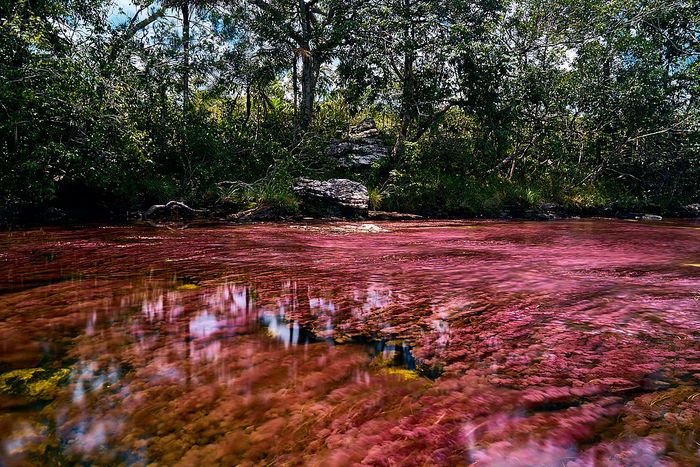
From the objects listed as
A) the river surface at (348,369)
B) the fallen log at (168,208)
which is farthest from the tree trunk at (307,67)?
the river surface at (348,369)

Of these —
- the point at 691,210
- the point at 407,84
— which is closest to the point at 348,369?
the point at 407,84

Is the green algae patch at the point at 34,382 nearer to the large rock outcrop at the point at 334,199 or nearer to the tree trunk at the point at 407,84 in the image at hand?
the large rock outcrop at the point at 334,199

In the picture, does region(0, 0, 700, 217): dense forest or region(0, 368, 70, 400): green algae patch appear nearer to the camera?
region(0, 368, 70, 400): green algae patch

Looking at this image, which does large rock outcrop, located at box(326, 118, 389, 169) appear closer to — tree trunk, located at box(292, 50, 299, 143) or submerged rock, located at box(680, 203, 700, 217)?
tree trunk, located at box(292, 50, 299, 143)

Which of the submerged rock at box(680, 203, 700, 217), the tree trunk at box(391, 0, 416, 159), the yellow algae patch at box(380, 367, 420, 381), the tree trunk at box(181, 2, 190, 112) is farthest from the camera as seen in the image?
the submerged rock at box(680, 203, 700, 217)

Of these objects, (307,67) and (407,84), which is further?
(307,67)

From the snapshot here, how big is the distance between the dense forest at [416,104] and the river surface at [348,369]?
26.9 feet

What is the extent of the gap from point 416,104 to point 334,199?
17.3 ft

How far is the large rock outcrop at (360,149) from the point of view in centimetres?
1400

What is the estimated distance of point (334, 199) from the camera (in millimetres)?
10961

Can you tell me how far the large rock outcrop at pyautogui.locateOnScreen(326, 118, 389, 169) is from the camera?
45.9 feet

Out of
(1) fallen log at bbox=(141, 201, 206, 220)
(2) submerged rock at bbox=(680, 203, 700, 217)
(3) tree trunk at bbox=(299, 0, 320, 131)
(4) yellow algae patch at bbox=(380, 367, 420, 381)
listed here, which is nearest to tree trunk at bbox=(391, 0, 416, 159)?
(3) tree trunk at bbox=(299, 0, 320, 131)

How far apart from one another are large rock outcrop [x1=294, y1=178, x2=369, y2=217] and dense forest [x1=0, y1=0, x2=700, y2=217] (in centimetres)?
53

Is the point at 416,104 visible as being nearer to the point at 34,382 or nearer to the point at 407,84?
the point at 407,84
